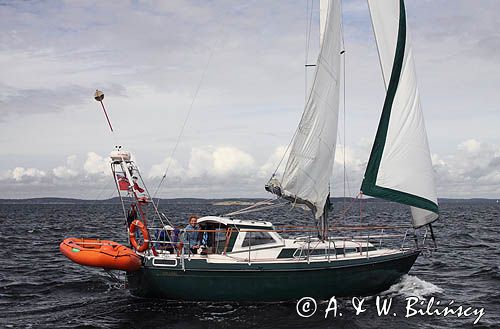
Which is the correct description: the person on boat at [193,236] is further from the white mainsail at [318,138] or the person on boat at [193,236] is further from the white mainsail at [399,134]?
the white mainsail at [399,134]

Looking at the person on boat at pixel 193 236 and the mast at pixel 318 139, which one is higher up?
the mast at pixel 318 139

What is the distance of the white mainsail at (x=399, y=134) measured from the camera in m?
15.3

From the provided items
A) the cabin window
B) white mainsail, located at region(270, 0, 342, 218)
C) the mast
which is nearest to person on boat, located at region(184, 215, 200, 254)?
the cabin window

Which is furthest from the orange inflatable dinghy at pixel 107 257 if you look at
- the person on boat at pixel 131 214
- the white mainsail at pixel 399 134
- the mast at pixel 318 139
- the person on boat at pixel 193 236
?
the white mainsail at pixel 399 134

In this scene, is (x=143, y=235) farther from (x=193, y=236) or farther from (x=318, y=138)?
(x=318, y=138)

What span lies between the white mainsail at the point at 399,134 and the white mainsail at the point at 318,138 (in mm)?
1593

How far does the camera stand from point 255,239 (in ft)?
54.6

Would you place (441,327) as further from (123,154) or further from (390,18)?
(123,154)

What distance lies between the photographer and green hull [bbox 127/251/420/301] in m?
15.4

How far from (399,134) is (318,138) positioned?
2.60 metres

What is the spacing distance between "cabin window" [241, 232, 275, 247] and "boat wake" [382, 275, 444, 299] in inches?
166

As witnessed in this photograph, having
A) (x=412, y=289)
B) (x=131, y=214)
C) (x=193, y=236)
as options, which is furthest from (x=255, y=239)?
(x=412, y=289)

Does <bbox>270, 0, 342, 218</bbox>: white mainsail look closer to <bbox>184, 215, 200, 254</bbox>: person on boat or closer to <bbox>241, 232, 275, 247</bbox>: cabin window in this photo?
<bbox>241, 232, 275, 247</bbox>: cabin window

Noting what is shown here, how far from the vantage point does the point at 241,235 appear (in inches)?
653
